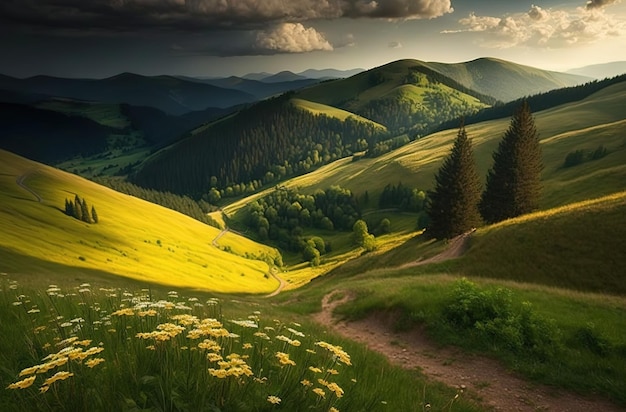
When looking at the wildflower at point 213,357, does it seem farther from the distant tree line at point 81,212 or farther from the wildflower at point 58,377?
the distant tree line at point 81,212

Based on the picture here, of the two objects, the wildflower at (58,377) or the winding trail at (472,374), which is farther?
the winding trail at (472,374)

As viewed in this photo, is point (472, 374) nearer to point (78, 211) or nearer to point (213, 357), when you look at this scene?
point (213, 357)

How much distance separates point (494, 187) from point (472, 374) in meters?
54.4

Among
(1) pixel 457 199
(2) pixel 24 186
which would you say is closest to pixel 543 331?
(1) pixel 457 199

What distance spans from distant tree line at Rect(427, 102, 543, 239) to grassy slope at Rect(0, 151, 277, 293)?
4633cm

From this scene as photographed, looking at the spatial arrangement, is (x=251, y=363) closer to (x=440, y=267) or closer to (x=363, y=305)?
(x=363, y=305)


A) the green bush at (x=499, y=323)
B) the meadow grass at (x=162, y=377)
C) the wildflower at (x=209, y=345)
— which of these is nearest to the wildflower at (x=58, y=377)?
the meadow grass at (x=162, y=377)

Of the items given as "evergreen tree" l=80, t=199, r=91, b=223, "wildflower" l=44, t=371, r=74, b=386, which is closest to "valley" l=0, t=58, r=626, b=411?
"wildflower" l=44, t=371, r=74, b=386

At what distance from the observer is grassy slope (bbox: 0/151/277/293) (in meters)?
61.8

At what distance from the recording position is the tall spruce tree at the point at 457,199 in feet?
196

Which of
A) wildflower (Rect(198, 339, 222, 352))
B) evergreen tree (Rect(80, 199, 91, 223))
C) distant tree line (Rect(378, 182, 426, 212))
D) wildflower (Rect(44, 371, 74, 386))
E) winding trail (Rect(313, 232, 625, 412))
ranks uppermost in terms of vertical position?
wildflower (Rect(44, 371, 74, 386))

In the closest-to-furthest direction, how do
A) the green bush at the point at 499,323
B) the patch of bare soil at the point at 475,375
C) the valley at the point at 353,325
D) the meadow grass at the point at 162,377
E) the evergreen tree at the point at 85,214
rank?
the meadow grass at the point at 162,377, the valley at the point at 353,325, the patch of bare soil at the point at 475,375, the green bush at the point at 499,323, the evergreen tree at the point at 85,214

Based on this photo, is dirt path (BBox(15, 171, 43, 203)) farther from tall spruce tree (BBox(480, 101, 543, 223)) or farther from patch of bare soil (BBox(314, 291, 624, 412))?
patch of bare soil (BBox(314, 291, 624, 412))

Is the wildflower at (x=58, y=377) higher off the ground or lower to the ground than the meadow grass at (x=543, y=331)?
higher
